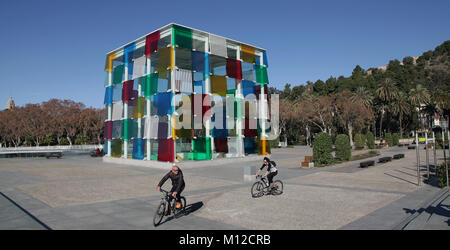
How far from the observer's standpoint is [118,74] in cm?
3672

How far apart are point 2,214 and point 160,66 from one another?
22.7 meters

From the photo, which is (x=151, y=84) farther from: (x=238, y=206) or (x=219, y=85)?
(x=238, y=206)

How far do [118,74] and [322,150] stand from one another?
25.4m

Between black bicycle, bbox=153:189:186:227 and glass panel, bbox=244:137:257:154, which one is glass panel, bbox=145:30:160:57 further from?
black bicycle, bbox=153:189:186:227

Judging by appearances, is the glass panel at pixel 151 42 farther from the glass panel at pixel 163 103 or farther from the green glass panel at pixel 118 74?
the green glass panel at pixel 118 74

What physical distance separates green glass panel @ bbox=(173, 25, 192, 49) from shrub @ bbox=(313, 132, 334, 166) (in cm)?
1528

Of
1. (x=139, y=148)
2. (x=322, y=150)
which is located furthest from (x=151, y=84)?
(x=322, y=150)

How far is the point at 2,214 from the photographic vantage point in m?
10.2

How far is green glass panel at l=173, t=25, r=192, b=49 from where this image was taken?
28703 millimetres

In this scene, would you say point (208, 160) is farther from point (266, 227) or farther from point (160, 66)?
point (266, 227)

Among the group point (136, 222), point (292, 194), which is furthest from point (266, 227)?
point (292, 194)

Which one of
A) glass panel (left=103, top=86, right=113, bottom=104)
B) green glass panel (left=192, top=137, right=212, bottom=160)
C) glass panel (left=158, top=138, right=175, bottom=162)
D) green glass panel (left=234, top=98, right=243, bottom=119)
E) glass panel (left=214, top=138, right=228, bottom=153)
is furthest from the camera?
glass panel (left=103, top=86, right=113, bottom=104)

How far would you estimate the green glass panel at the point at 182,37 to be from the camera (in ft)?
94.2

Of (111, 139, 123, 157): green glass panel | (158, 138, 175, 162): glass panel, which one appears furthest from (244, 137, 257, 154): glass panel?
(111, 139, 123, 157): green glass panel
